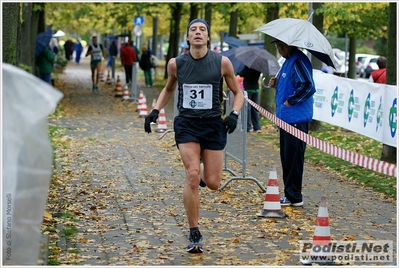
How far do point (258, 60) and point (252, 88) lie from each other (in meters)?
0.89

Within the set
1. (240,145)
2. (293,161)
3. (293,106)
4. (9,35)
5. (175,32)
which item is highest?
(9,35)

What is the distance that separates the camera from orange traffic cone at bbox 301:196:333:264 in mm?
6758

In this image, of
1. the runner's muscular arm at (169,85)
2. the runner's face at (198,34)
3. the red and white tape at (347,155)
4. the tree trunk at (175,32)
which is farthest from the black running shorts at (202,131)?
the tree trunk at (175,32)

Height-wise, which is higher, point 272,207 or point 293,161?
point 293,161

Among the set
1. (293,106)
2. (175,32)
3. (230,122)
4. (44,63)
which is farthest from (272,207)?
(175,32)

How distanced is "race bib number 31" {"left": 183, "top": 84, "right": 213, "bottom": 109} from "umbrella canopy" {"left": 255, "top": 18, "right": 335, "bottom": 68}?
2.05m

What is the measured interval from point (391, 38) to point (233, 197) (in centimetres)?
439

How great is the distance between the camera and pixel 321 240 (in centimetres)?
680

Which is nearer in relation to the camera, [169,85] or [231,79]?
[231,79]

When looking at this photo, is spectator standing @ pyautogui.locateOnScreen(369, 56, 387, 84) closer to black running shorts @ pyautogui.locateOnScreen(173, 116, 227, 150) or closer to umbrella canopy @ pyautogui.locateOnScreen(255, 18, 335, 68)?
umbrella canopy @ pyautogui.locateOnScreen(255, 18, 335, 68)

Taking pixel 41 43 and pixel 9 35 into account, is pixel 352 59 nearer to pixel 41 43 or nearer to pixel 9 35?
pixel 41 43

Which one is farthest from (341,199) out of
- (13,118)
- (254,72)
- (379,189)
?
(254,72)

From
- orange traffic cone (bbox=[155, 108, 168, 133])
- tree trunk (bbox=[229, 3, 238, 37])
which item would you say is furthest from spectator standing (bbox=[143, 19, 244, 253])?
tree trunk (bbox=[229, 3, 238, 37])

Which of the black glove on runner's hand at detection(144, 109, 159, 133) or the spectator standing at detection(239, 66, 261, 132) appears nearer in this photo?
the black glove on runner's hand at detection(144, 109, 159, 133)
